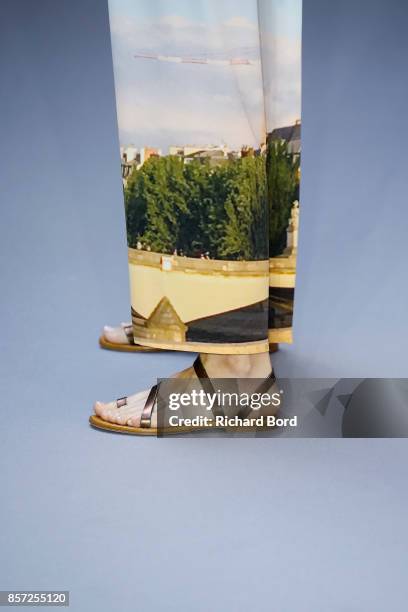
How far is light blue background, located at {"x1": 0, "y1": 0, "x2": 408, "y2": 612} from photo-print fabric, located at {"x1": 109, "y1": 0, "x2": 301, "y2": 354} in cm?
19

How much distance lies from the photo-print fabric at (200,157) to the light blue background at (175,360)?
0.19 metres

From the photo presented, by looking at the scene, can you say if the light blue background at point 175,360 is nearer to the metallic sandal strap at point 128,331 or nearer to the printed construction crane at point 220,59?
the metallic sandal strap at point 128,331

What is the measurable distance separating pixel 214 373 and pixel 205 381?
17 millimetres

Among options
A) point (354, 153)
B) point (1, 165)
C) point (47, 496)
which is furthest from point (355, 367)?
point (1, 165)

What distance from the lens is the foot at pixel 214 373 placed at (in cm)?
181

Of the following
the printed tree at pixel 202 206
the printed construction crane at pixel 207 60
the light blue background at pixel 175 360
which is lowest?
the light blue background at pixel 175 360

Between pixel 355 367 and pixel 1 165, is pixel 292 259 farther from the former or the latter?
pixel 1 165

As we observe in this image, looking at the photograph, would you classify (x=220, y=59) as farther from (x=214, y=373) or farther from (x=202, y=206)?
(x=214, y=373)

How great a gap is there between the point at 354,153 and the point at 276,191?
111cm

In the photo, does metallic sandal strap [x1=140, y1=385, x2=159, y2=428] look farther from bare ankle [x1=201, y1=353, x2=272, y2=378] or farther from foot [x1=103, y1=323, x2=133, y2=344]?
foot [x1=103, y1=323, x2=133, y2=344]

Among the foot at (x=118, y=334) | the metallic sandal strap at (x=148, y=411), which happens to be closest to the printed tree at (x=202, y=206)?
the metallic sandal strap at (x=148, y=411)

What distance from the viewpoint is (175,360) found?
2098mm

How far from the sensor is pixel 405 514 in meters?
1.58

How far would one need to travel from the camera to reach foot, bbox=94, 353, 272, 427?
5.93 ft
